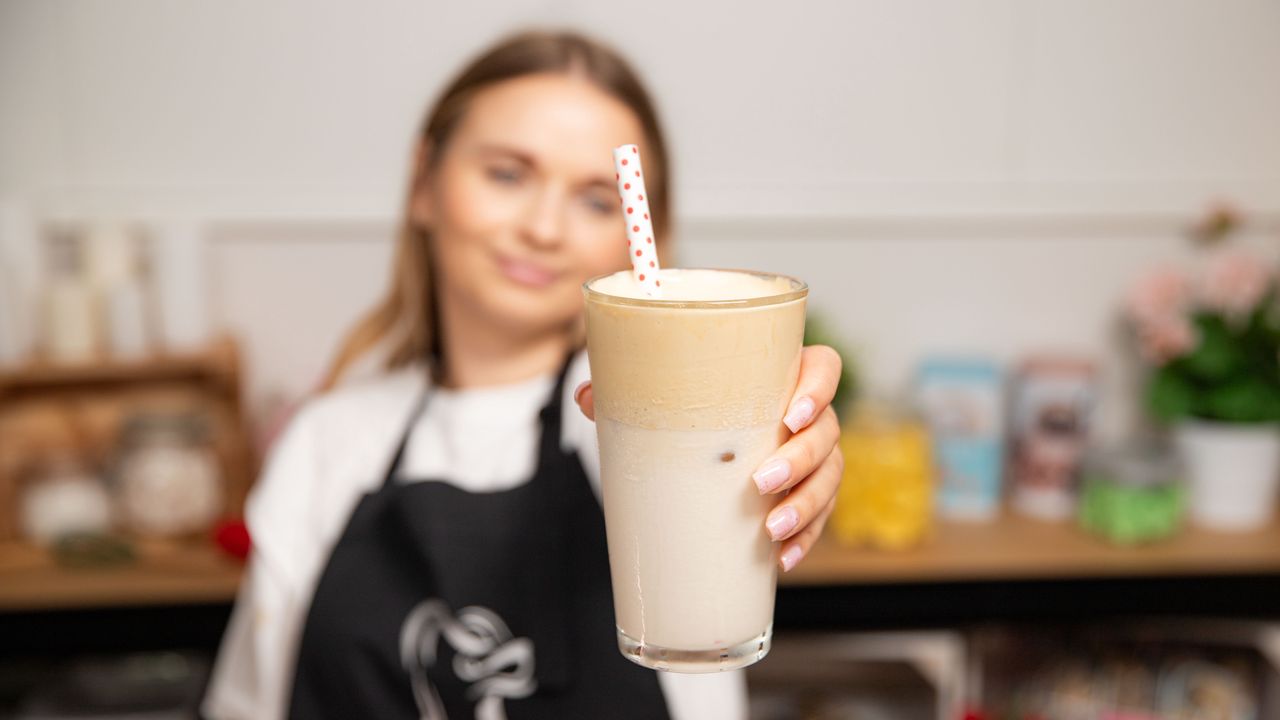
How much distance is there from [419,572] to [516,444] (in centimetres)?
21

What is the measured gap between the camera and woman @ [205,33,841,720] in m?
1.33

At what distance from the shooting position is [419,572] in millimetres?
1406

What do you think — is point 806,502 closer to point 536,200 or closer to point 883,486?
point 536,200

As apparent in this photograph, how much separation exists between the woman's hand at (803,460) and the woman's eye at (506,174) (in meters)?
0.60

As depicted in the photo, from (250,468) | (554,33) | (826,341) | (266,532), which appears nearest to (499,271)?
(554,33)

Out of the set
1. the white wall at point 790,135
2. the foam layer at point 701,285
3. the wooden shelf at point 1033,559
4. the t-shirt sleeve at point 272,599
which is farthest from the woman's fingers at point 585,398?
the white wall at point 790,135

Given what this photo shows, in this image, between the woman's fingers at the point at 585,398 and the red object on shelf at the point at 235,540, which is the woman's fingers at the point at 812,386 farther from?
the red object on shelf at the point at 235,540

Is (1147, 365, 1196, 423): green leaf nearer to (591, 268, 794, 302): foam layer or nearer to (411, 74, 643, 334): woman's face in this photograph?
(411, 74, 643, 334): woman's face

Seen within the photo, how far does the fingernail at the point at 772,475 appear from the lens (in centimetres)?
77

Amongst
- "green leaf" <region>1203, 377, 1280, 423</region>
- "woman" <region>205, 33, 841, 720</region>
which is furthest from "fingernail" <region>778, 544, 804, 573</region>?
"green leaf" <region>1203, 377, 1280, 423</region>

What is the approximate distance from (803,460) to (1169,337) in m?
1.80

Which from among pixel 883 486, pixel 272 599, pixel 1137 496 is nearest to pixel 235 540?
pixel 272 599

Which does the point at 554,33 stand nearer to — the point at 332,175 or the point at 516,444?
the point at 516,444

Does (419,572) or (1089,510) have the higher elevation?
(419,572)
